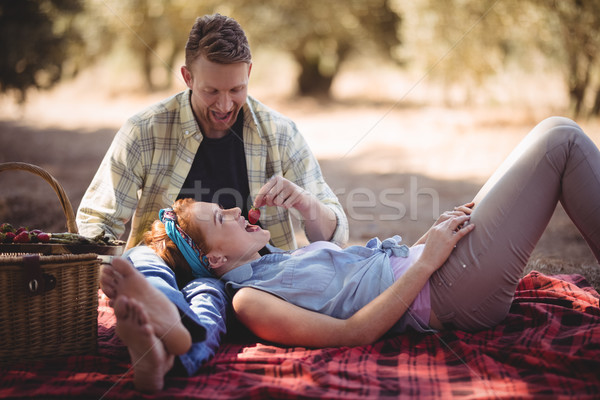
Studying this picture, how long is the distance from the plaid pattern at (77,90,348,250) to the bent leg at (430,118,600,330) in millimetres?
916

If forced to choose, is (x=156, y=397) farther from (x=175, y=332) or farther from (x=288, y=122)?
(x=288, y=122)

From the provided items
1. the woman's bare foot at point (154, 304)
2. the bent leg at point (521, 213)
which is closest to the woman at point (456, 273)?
the bent leg at point (521, 213)

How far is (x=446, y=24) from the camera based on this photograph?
9867 mm

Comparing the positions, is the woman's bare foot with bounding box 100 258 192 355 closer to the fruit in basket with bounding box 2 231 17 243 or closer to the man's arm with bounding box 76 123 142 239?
the fruit in basket with bounding box 2 231 17 243

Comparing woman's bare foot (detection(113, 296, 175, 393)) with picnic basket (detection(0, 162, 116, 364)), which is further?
picnic basket (detection(0, 162, 116, 364))

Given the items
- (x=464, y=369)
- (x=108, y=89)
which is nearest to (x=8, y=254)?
(x=464, y=369)

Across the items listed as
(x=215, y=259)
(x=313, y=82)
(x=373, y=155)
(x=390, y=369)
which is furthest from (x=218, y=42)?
(x=313, y=82)

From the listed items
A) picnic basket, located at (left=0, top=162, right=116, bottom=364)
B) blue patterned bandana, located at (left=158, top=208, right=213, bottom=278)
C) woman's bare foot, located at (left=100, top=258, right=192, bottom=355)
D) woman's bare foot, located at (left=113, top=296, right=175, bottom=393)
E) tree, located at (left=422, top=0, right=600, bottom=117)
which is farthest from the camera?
tree, located at (left=422, top=0, right=600, bottom=117)

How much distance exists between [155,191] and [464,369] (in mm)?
2088

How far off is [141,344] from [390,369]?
102 centimetres

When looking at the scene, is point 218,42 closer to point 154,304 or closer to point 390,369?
point 154,304

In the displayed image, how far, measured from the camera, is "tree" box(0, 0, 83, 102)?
812cm

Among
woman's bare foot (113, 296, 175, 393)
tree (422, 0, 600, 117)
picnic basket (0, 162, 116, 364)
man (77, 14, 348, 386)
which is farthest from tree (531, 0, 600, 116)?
woman's bare foot (113, 296, 175, 393)

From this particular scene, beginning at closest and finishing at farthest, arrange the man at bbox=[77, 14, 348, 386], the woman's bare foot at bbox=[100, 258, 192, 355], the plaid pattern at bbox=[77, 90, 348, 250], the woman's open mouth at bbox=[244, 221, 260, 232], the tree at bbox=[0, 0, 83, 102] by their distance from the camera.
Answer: the woman's bare foot at bbox=[100, 258, 192, 355] < the woman's open mouth at bbox=[244, 221, 260, 232] < the man at bbox=[77, 14, 348, 386] < the plaid pattern at bbox=[77, 90, 348, 250] < the tree at bbox=[0, 0, 83, 102]
